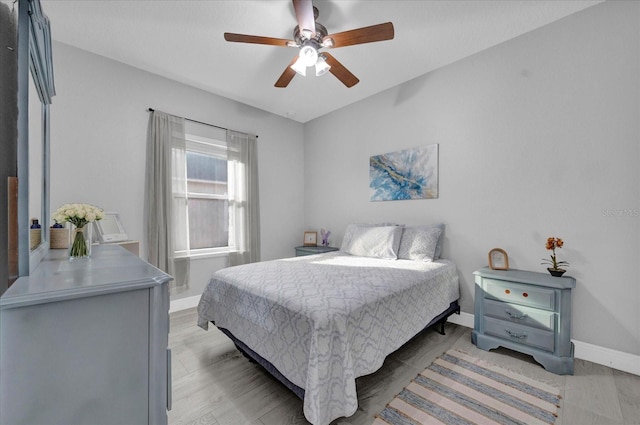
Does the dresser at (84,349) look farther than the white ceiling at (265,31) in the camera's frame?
No

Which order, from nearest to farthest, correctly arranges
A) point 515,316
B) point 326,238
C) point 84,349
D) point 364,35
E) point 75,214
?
1. point 84,349
2. point 75,214
3. point 364,35
4. point 515,316
5. point 326,238

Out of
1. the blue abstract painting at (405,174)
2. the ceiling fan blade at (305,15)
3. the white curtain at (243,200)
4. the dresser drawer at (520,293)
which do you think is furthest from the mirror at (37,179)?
the blue abstract painting at (405,174)

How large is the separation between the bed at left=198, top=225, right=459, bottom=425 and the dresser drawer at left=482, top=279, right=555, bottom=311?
1.19ft

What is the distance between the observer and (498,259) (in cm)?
255

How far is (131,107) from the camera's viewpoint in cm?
291

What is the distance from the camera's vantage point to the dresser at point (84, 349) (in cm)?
59

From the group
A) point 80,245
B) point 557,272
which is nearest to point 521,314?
point 557,272

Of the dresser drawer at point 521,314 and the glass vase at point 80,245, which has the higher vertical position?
the glass vase at point 80,245

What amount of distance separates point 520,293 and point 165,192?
12.0ft

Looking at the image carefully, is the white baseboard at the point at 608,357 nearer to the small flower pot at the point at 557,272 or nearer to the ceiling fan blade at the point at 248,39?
the small flower pot at the point at 557,272

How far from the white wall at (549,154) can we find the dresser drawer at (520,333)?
1.42ft

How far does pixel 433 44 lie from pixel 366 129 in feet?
4.36

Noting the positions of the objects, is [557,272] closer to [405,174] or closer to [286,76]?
[405,174]

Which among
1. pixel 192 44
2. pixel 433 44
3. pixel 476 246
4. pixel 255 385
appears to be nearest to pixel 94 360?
pixel 255 385
